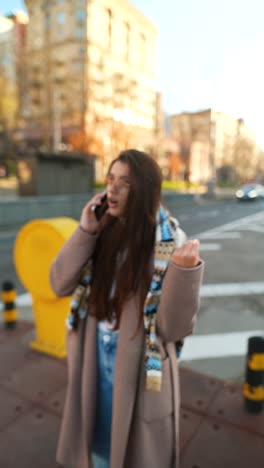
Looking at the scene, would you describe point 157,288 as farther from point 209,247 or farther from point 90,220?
point 209,247

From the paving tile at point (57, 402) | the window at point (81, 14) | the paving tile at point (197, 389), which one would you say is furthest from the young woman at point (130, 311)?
the window at point (81, 14)

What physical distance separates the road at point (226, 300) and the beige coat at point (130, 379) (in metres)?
2.08

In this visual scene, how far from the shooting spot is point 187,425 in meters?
2.69

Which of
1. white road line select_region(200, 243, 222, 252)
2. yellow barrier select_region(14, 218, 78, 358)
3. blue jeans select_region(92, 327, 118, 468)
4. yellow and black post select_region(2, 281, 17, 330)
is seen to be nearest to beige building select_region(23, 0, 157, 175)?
white road line select_region(200, 243, 222, 252)

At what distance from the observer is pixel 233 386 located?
3271 millimetres

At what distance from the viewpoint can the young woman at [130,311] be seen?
1.46m

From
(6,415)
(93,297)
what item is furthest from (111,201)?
(6,415)

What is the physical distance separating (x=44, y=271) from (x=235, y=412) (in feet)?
6.89

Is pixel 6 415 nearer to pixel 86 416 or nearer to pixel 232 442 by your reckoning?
pixel 86 416

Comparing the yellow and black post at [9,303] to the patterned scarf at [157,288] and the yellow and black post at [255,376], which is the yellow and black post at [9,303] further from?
the patterned scarf at [157,288]

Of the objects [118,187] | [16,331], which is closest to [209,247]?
[16,331]

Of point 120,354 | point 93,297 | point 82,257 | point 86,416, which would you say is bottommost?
point 86,416

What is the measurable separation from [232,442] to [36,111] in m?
39.6

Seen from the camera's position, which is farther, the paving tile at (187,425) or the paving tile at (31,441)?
the paving tile at (187,425)
